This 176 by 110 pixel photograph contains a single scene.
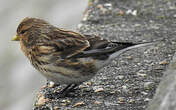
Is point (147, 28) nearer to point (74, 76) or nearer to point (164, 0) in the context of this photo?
point (164, 0)

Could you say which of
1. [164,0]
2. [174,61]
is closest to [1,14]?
[164,0]

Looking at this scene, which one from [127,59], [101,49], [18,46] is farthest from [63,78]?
[18,46]

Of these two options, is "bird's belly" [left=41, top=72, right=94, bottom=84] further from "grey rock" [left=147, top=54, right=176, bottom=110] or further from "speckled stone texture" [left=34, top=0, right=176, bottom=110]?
"grey rock" [left=147, top=54, right=176, bottom=110]

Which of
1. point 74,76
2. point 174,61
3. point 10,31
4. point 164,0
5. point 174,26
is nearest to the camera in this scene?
point 174,61

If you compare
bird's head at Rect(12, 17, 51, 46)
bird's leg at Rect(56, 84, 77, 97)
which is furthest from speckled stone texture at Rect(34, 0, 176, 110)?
bird's head at Rect(12, 17, 51, 46)

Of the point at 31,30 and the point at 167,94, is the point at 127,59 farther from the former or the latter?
the point at 167,94
